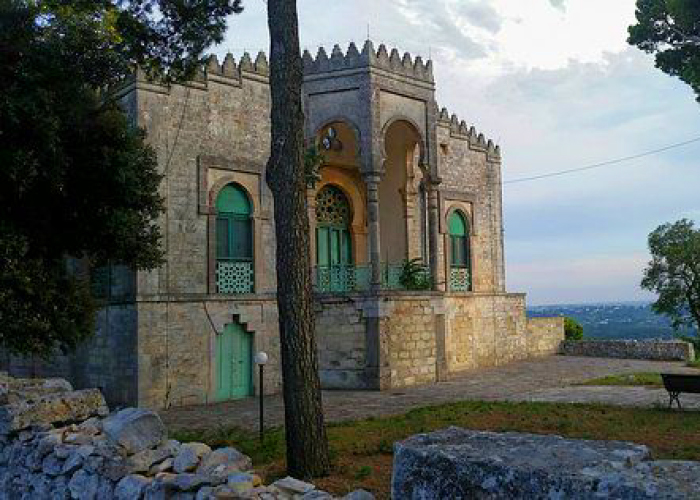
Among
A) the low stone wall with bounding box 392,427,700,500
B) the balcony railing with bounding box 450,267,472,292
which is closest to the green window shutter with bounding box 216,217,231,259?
the balcony railing with bounding box 450,267,472,292

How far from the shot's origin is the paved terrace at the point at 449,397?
41.4ft

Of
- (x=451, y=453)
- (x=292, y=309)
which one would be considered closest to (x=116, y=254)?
(x=292, y=309)

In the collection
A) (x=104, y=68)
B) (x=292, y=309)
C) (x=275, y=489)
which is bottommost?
(x=275, y=489)

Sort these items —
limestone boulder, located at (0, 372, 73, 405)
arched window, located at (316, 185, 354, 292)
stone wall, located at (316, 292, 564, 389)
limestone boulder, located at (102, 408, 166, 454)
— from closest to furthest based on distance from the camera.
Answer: limestone boulder, located at (102, 408, 166, 454) < limestone boulder, located at (0, 372, 73, 405) < stone wall, located at (316, 292, 564, 389) < arched window, located at (316, 185, 354, 292)

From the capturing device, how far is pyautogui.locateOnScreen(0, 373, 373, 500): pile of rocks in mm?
4336

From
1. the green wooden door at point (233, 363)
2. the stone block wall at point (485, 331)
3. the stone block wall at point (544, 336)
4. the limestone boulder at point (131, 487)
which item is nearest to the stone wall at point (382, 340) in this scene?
the green wooden door at point (233, 363)

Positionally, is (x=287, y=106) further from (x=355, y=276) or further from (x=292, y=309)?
(x=355, y=276)

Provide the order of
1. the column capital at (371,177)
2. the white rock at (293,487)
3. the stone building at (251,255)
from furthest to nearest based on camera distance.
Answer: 1. the column capital at (371,177)
2. the stone building at (251,255)
3. the white rock at (293,487)

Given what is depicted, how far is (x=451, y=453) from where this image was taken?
2.93 metres

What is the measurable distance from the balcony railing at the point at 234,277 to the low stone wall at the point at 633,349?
15.8m

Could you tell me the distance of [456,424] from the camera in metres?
10.1

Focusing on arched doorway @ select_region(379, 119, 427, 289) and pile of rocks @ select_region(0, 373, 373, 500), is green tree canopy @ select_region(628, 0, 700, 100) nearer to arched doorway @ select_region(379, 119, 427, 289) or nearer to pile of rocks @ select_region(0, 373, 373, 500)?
arched doorway @ select_region(379, 119, 427, 289)

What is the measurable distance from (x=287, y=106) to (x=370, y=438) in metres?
4.76

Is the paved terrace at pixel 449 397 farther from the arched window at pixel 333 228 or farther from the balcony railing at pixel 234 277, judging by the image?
the arched window at pixel 333 228
